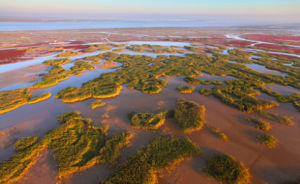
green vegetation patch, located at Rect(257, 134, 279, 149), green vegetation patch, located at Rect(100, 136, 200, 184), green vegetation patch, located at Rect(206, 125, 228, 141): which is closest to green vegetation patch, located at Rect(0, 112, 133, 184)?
green vegetation patch, located at Rect(100, 136, 200, 184)

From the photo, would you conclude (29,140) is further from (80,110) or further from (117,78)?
(117,78)

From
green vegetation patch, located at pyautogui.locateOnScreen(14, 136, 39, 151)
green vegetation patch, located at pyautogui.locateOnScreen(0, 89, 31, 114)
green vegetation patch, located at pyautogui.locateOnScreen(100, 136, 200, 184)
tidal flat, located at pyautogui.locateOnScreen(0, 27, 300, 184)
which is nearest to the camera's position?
green vegetation patch, located at pyautogui.locateOnScreen(100, 136, 200, 184)

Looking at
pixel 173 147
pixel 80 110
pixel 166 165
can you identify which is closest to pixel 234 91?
pixel 173 147

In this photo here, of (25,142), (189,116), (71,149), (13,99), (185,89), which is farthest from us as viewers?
(185,89)

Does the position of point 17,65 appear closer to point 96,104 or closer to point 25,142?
point 96,104

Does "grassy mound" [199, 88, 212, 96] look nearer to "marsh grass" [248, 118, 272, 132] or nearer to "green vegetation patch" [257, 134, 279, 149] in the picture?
"marsh grass" [248, 118, 272, 132]

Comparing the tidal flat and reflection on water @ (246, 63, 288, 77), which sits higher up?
reflection on water @ (246, 63, 288, 77)

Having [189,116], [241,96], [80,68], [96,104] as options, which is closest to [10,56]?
[80,68]
